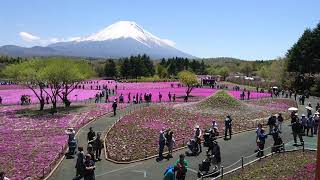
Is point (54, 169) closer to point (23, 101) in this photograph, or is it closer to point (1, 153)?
point (1, 153)

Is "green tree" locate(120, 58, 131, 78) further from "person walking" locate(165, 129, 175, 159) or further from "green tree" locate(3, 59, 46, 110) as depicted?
"person walking" locate(165, 129, 175, 159)

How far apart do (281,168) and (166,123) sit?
18.3 meters

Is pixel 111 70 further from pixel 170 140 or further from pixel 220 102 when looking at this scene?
pixel 170 140

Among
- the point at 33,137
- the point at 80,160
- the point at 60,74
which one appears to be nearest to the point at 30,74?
the point at 60,74

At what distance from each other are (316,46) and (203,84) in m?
30.1

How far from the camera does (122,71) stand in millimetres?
146875

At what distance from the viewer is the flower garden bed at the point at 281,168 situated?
2197 cm

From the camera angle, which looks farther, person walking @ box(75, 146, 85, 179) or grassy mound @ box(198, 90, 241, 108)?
grassy mound @ box(198, 90, 241, 108)

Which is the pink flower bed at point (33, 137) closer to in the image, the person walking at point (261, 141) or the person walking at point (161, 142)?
the person walking at point (161, 142)

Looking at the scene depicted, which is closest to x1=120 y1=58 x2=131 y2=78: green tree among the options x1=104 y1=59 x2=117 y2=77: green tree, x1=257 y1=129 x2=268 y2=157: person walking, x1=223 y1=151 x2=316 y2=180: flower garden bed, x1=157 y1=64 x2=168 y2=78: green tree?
x1=104 y1=59 x2=117 y2=77: green tree

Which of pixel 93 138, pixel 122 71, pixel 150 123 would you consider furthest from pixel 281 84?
pixel 93 138

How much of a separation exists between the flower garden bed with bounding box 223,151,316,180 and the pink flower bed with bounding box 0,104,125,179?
11388 mm

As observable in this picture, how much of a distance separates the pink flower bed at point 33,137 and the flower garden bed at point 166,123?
14.2ft

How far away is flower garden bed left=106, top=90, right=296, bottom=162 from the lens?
30.2 meters
